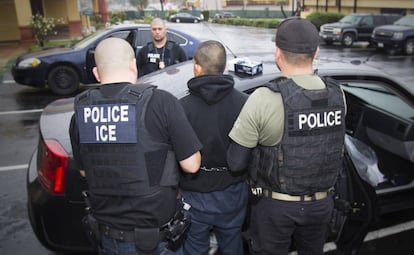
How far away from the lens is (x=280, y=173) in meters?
2.08

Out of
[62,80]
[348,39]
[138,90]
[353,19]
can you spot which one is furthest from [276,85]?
[353,19]

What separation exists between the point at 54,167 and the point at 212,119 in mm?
1085

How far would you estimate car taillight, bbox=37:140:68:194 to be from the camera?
2529 mm

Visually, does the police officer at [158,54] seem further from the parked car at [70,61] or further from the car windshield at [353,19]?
the car windshield at [353,19]

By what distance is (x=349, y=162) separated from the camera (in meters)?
2.59

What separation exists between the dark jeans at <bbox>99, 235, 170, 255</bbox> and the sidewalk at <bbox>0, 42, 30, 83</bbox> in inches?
408

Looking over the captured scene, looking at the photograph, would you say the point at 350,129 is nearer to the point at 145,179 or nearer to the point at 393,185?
the point at 393,185

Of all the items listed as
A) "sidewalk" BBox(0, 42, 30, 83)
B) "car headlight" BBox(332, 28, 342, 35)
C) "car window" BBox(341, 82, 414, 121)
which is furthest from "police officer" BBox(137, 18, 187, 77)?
"car headlight" BBox(332, 28, 342, 35)

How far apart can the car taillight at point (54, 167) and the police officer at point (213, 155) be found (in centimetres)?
79

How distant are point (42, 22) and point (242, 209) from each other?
16.8 m

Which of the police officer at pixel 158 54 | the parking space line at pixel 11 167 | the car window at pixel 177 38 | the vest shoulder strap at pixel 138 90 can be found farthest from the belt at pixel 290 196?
the car window at pixel 177 38

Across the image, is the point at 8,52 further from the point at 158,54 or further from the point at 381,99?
the point at 381,99

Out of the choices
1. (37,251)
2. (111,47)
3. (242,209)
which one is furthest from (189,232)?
(37,251)

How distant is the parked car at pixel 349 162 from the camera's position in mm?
2566
